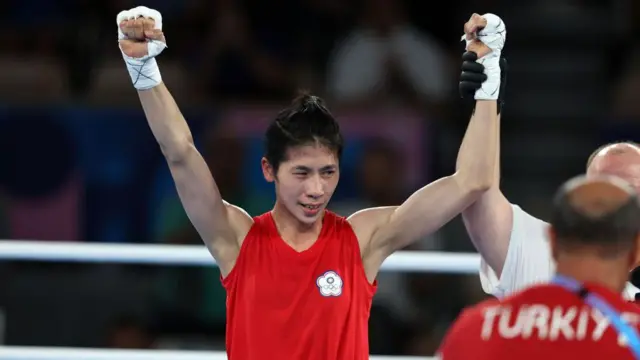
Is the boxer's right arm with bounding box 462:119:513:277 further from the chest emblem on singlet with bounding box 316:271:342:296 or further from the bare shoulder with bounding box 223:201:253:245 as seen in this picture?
the bare shoulder with bounding box 223:201:253:245

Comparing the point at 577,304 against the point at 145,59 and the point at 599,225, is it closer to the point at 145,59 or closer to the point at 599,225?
the point at 599,225

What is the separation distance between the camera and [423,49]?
20.0 feet

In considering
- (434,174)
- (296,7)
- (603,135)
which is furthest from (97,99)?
(603,135)

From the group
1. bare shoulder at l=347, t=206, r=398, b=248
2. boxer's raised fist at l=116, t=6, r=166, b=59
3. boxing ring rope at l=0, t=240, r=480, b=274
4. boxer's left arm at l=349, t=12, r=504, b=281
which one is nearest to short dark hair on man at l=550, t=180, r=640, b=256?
boxer's left arm at l=349, t=12, r=504, b=281

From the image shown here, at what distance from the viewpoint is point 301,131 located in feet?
9.10

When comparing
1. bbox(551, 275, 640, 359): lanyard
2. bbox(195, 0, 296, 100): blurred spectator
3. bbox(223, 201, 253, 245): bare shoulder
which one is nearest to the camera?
bbox(551, 275, 640, 359): lanyard

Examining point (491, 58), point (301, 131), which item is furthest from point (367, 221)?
point (491, 58)

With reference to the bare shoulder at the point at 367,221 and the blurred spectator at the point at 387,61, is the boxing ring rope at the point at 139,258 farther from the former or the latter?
the blurred spectator at the point at 387,61

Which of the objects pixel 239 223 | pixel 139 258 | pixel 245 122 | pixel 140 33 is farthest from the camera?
pixel 245 122

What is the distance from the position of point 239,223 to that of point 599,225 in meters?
1.14

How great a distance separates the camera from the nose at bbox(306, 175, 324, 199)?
2.72m

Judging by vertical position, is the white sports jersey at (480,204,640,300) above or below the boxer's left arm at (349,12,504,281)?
below

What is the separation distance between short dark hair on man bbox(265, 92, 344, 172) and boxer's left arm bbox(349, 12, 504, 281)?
229 mm

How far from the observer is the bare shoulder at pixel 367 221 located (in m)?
2.85
